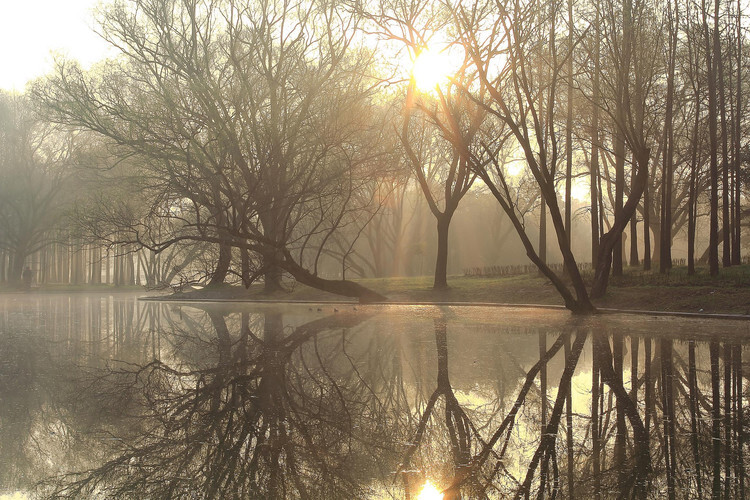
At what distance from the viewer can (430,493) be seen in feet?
14.5

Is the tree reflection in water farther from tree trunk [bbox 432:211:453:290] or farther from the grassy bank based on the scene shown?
tree trunk [bbox 432:211:453:290]

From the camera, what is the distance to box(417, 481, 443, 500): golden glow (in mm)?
4352

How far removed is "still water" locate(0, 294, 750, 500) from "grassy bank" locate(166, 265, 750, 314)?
6.03m

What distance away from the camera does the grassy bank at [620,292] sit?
19156 millimetres

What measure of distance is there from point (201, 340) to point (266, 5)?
15.6m

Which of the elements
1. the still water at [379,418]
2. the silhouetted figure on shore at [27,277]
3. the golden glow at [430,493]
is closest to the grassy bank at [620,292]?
the still water at [379,418]

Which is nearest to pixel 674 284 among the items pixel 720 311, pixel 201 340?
pixel 720 311

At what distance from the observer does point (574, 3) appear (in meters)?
22.1

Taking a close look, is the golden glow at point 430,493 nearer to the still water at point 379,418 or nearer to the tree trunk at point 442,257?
the still water at point 379,418

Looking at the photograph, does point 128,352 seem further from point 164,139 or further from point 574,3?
point 574,3

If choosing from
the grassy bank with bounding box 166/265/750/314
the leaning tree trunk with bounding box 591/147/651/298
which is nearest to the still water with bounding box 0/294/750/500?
the leaning tree trunk with bounding box 591/147/651/298

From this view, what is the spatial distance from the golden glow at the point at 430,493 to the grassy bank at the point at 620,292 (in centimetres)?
1554

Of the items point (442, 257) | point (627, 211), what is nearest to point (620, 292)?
point (627, 211)

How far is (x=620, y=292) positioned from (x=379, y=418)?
17.0 metres
